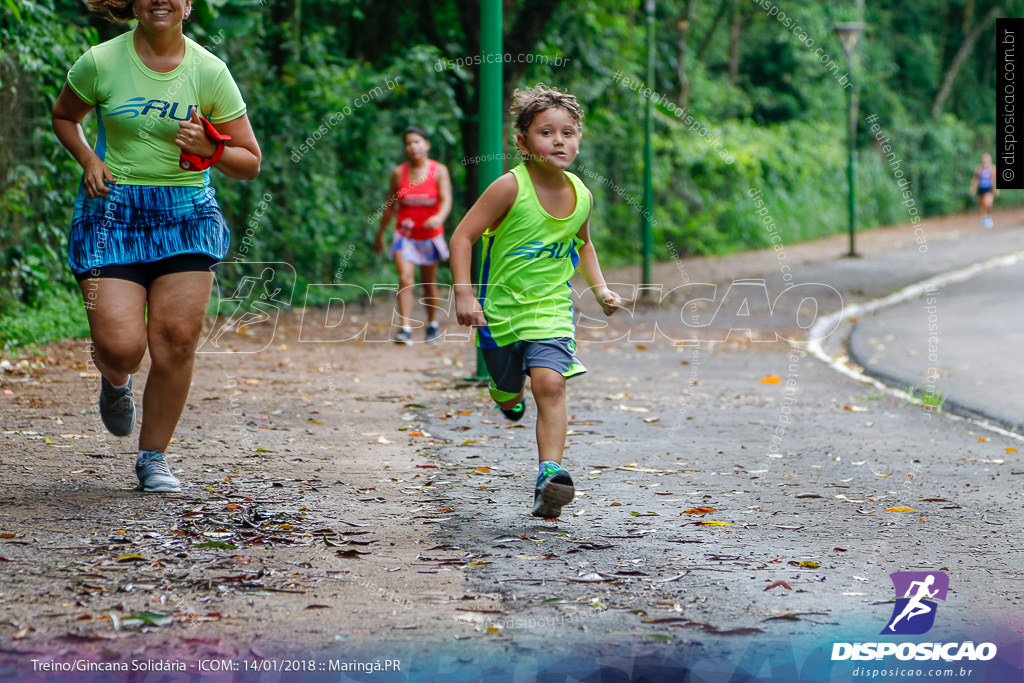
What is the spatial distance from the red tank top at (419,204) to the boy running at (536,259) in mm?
5727

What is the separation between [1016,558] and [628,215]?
17299 millimetres

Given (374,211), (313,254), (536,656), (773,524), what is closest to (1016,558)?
(773,524)

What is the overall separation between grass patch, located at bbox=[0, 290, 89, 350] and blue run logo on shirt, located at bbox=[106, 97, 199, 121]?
491 centimetres

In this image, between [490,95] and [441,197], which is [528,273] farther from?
[441,197]

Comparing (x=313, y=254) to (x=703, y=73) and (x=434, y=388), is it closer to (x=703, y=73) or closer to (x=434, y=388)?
(x=434, y=388)

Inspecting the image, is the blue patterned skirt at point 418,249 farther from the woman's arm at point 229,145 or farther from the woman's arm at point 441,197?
the woman's arm at point 229,145

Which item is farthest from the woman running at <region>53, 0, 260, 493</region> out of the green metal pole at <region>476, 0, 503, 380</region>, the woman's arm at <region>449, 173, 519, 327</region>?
the green metal pole at <region>476, 0, 503, 380</region>

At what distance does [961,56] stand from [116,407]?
3783 centimetres

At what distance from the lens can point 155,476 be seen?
4.76 metres

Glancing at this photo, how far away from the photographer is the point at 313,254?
47.6 ft

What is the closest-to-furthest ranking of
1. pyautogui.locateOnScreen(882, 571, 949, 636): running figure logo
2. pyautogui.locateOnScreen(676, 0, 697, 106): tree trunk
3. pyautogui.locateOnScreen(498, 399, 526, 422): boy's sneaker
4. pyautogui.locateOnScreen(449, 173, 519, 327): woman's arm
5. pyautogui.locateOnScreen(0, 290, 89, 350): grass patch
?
pyautogui.locateOnScreen(882, 571, 949, 636): running figure logo → pyautogui.locateOnScreen(449, 173, 519, 327): woman's arm → pyautogui.locateOnScreen(498, 399, 526, 422): boy's sneaker → pyautogui.locateOnScreen(0, 290, 89, 350): grass patch → pyautogui.locateOnScreen(676, 0, 697, 106): tree trunk

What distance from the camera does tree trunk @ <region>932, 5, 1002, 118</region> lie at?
38.0m

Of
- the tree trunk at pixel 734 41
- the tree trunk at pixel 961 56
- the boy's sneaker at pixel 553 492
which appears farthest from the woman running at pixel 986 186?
the boy's sneaker at pixel 553 492

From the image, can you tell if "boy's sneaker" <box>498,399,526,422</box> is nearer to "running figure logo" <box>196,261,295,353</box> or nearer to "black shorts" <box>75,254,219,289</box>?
"black shorts" <box>75,254,219,289</box>
